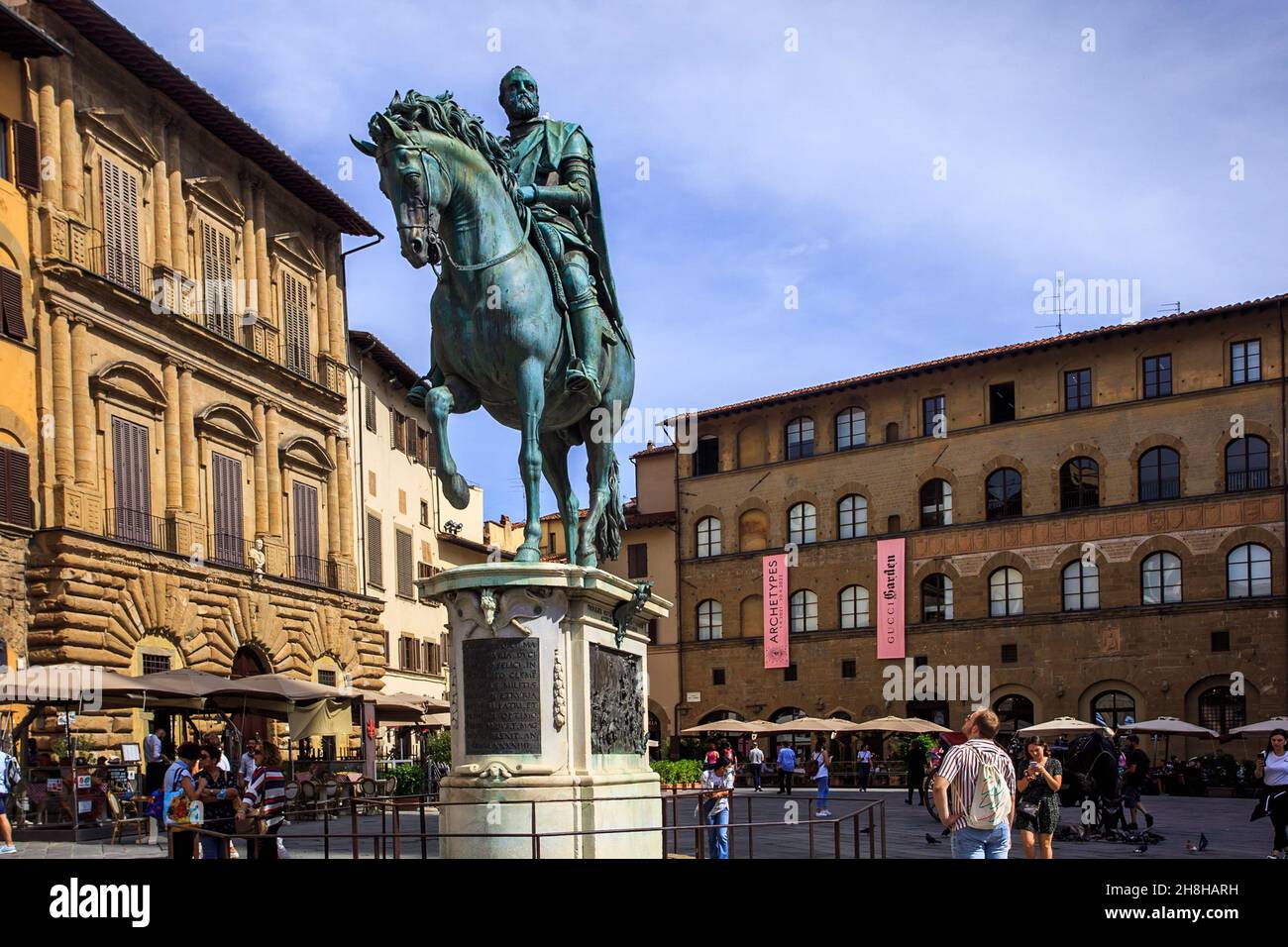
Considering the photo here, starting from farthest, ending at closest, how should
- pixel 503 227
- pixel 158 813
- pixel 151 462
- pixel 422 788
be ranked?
pixel 151 462
pixel 422 788
pixel 158 813
pixel 503 227

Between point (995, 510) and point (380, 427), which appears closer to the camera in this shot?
point (380, 427)

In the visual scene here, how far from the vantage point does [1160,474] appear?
169ft

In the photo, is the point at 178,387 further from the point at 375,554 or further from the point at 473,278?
the point at 473,278

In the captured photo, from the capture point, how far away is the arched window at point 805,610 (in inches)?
2312

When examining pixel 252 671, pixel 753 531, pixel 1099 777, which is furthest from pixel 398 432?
pixel 1099 777

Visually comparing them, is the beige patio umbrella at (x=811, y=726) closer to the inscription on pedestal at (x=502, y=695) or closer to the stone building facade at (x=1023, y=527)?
the stone building facade at (x=1023, y=527)

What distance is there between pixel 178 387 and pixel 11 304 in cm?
604

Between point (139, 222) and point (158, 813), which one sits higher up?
point (139, 222)

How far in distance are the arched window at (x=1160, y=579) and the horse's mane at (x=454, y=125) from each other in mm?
43797

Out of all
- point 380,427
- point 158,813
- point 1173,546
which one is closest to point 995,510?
point 1173,546

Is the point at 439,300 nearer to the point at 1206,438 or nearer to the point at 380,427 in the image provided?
the point at 380,427
